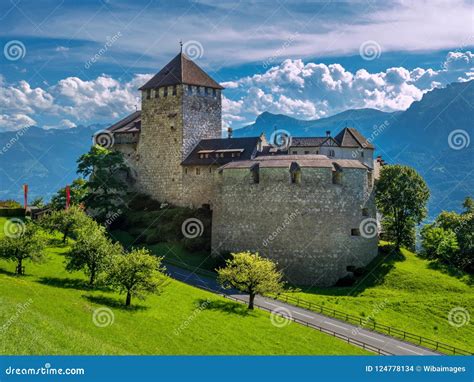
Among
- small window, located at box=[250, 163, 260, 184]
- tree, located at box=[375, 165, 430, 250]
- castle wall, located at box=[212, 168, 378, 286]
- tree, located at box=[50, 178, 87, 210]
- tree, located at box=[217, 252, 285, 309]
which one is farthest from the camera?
tree, located at box=[50, 178, 87, 210]

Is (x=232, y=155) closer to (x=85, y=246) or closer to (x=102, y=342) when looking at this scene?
(x=85, y=246)

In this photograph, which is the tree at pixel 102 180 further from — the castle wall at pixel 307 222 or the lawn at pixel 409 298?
the lawn at pixel 409 298

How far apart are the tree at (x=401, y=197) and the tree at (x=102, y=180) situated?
97.1 feet

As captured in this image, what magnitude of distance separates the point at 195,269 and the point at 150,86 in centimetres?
2646

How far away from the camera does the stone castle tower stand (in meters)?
67.0

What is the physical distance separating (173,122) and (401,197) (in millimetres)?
27865

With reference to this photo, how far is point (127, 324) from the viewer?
3331 centimetres

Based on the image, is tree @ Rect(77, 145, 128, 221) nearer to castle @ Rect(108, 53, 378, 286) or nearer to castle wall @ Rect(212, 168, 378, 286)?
castle @ Rect(108, 53, 378, 286)

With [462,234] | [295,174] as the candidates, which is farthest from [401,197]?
[295,174]

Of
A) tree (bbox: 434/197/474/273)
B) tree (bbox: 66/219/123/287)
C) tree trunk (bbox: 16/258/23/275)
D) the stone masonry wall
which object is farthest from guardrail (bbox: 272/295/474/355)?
the stone masonry wall

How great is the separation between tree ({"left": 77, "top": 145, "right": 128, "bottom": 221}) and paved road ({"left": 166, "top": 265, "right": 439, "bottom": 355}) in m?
16.5

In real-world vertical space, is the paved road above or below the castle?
below

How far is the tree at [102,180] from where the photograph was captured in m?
63.8
